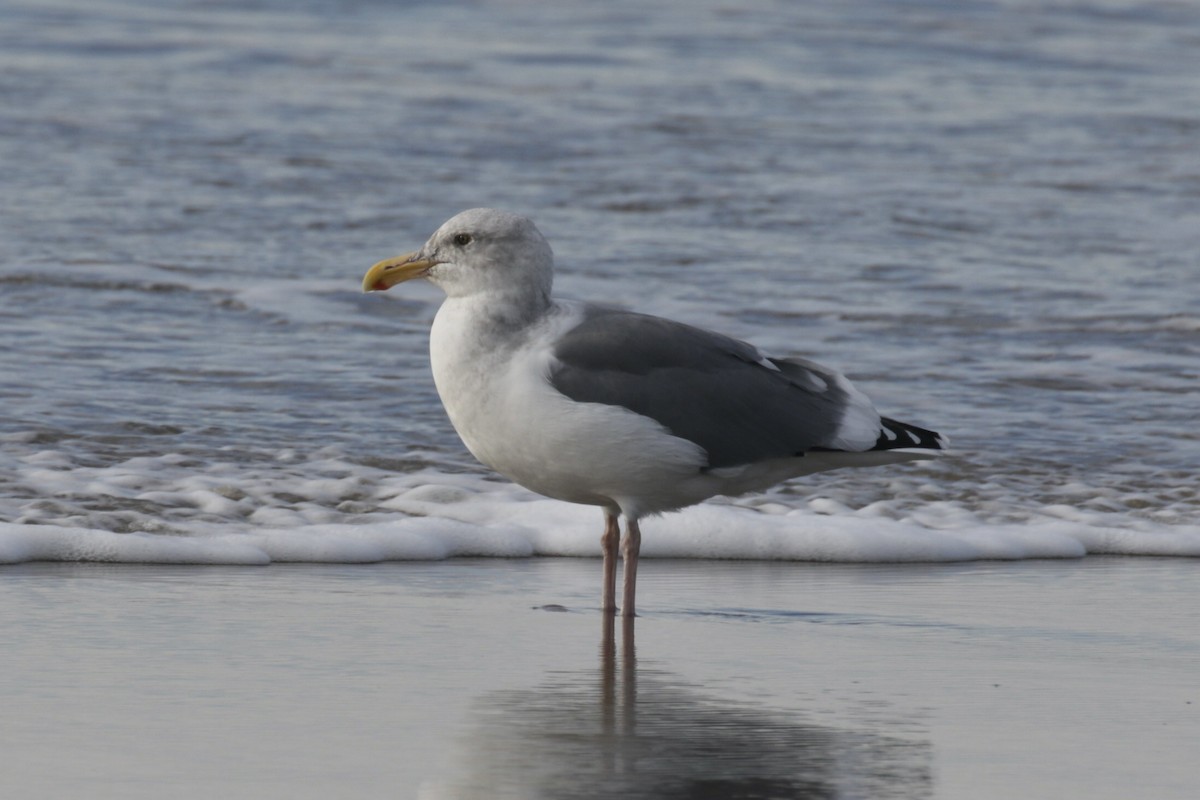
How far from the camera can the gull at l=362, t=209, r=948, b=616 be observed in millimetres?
4965

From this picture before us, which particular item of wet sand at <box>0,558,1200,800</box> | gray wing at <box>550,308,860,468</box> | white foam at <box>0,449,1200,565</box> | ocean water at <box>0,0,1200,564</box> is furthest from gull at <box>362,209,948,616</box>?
ocean water at <box>0,0,1200,564</box>

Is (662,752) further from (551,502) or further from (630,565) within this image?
(551,502)

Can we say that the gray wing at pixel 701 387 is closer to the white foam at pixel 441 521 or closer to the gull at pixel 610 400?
the gull at pixel 610 400

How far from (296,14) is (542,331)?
17.3 m

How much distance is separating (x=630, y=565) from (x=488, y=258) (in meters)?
0.86

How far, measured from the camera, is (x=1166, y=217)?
1373 centimetres

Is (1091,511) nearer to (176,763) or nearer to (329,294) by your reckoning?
(176,763)

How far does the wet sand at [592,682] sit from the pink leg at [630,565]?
0.08 metres

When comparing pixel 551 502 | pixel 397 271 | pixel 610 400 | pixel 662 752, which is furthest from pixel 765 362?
pixel 662 752

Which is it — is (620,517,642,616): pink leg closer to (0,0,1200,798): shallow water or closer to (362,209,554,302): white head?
(0,0,1200,798): shallow water

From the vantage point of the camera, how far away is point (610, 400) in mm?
5016

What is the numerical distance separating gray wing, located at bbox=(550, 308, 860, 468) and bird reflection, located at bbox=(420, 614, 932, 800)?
36.0 inches

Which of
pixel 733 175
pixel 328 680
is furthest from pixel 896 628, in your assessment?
pixel 733 175

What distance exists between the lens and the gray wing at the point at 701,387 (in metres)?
5.05
